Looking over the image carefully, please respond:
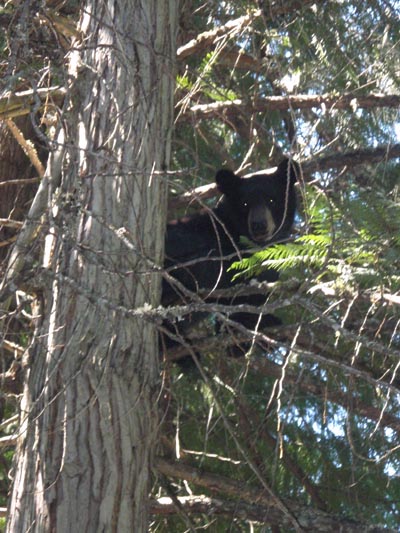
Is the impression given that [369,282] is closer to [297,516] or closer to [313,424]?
[297,516]

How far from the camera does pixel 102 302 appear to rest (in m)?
3.78

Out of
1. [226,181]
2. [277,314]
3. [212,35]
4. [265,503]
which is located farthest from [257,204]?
[265,503]

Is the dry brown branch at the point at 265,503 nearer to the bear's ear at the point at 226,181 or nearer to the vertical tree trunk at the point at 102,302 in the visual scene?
the vertical tree trunk at the point at 102,302

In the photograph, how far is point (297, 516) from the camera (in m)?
4.98

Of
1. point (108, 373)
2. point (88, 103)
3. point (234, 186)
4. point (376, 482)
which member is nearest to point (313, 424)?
point (376, 482)

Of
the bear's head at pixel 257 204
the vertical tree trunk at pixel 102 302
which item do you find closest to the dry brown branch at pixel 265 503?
the vertical tree trunk at pixel 102 302

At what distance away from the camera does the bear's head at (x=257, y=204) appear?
262 inches

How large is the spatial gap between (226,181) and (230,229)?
2.44 feet

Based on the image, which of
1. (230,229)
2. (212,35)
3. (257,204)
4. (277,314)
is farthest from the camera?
(230,229)

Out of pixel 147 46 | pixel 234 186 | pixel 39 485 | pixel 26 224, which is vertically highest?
pixel 147 46

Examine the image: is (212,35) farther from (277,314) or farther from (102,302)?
(102,302)

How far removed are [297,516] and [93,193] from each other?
203cm

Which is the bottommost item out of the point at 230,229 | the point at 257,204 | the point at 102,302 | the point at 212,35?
the point at 102,302

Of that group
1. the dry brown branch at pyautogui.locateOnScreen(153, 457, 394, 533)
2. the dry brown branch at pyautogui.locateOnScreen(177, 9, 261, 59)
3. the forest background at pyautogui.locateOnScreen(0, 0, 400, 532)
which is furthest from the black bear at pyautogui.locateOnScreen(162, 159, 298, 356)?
the dry brown branch at pyautogui.locateOnScreen(153, 457, 394, 533)
